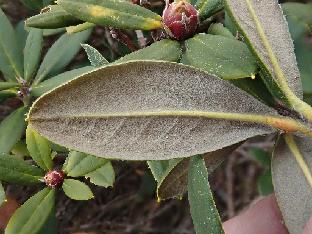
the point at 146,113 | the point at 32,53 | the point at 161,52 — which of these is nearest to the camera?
the point at 146,113

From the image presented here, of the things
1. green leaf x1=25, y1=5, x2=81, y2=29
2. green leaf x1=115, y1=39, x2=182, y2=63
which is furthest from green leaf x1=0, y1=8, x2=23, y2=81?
green leaf x1=115, y1=39, x2=182, y2=63

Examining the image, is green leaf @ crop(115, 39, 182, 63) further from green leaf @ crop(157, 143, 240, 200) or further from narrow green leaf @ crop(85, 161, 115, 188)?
narrow green leaf @ crop(85, 161, 115, 188)

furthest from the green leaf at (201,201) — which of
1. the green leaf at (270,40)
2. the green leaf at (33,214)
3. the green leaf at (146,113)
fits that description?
the green leaf at (33,214)

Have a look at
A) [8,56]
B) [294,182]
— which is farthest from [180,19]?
[8,56]

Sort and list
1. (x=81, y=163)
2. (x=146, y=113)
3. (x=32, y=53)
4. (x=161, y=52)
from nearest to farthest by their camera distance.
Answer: (x=146, y=113) < (x=161, y=52) < (x=81, y=163) < (x=32, y=53)

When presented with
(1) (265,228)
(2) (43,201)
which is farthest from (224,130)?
(1) (265,228)

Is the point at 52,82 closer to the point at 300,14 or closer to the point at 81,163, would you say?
the point at 81,163

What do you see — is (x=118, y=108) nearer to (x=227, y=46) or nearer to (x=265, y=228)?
(x=227, y=46)

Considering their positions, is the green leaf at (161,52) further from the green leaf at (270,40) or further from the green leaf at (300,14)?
the green leaf at (300,14)
